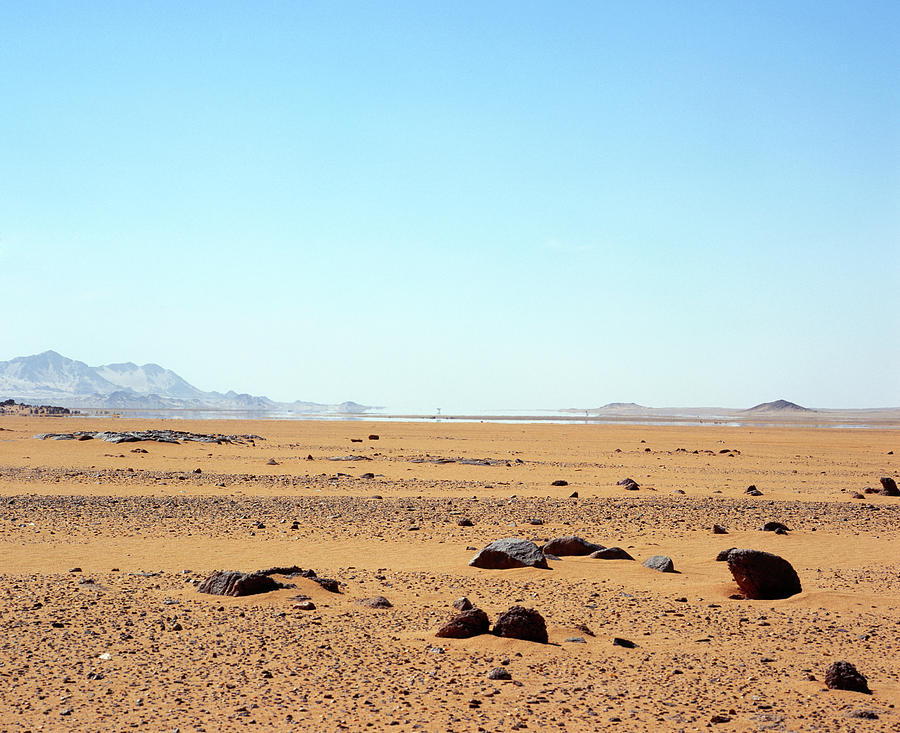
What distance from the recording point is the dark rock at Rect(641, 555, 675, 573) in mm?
11477

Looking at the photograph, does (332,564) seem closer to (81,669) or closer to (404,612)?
(404,612)

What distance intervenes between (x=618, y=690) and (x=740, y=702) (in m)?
0.95

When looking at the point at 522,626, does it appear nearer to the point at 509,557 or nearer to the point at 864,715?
the point at 864,715

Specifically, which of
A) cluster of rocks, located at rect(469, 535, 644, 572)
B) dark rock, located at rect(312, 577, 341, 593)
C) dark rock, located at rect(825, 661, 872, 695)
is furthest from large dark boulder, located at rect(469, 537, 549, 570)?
dark rock, located at rect(825, 661, 872, 695)

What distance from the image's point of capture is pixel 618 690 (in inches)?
265

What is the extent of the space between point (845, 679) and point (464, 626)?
3376 millimetres

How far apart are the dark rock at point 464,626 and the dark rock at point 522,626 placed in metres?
0.18

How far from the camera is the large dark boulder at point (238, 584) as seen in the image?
31.5 ft

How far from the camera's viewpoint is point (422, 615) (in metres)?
9.00

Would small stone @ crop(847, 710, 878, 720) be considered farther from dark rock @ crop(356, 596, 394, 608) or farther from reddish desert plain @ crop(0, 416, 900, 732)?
dark rock @ crop(356, 596, 394, 608)

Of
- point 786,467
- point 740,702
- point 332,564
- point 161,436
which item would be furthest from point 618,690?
point 161,436

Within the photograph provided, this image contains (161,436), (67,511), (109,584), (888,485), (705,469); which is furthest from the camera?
(161,436)

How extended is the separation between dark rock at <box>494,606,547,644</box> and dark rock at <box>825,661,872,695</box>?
2.54 meters

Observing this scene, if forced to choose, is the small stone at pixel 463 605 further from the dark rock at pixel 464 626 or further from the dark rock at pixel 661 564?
the dark rock at pixel 661 564
